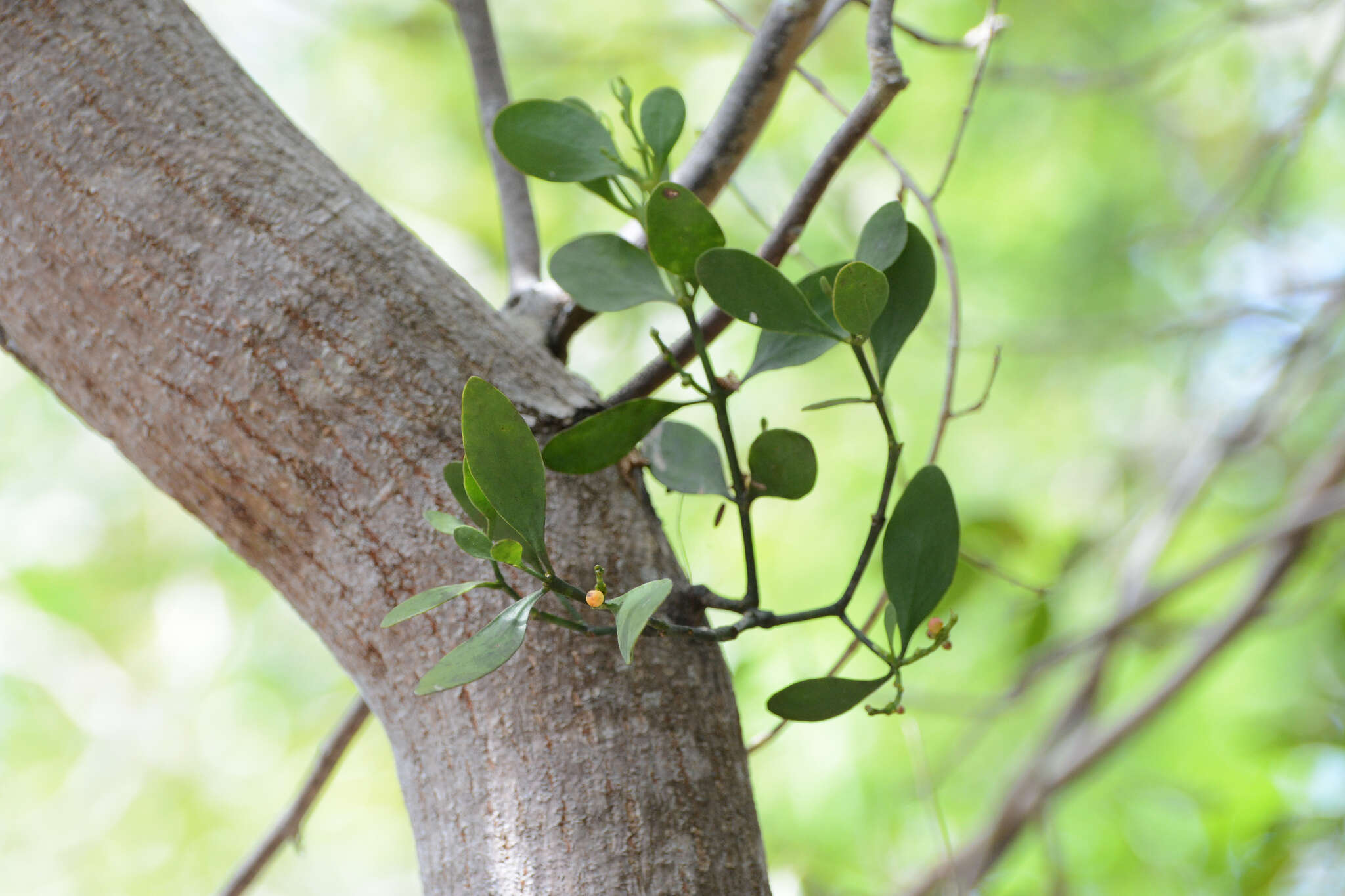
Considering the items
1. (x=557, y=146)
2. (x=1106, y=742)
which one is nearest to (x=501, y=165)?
(x=557, y=146)

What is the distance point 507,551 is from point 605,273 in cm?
13

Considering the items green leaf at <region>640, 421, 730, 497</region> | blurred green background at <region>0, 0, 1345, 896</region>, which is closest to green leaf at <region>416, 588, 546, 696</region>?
green leaf at <region>640, 421, 730, 497</region>

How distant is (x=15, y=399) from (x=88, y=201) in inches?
83.1

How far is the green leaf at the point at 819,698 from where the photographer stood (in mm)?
278

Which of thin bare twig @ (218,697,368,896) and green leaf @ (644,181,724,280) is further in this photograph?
thin bare twig @ (218,697,368,896)

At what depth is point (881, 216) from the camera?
293 millimetres

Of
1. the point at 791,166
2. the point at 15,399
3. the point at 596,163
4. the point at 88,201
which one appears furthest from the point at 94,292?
the point at 15,399

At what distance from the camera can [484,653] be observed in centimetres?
25

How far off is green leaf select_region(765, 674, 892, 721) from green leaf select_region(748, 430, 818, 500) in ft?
0.23

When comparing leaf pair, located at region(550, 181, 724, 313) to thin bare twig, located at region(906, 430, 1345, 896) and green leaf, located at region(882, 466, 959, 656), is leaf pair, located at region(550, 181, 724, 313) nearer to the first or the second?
green leaf, located at region(882, 466, 959, 656)

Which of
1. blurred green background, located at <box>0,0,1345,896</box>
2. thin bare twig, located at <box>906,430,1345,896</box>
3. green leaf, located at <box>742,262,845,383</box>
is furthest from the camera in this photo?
blurred green background, located at <box>0,0,1345,896</box>

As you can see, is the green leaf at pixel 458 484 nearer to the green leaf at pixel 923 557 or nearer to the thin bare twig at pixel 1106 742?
the green leaf at pixel 923 557

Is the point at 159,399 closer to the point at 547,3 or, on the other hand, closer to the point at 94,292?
the point at 94,292

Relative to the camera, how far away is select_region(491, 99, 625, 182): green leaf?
319mm
